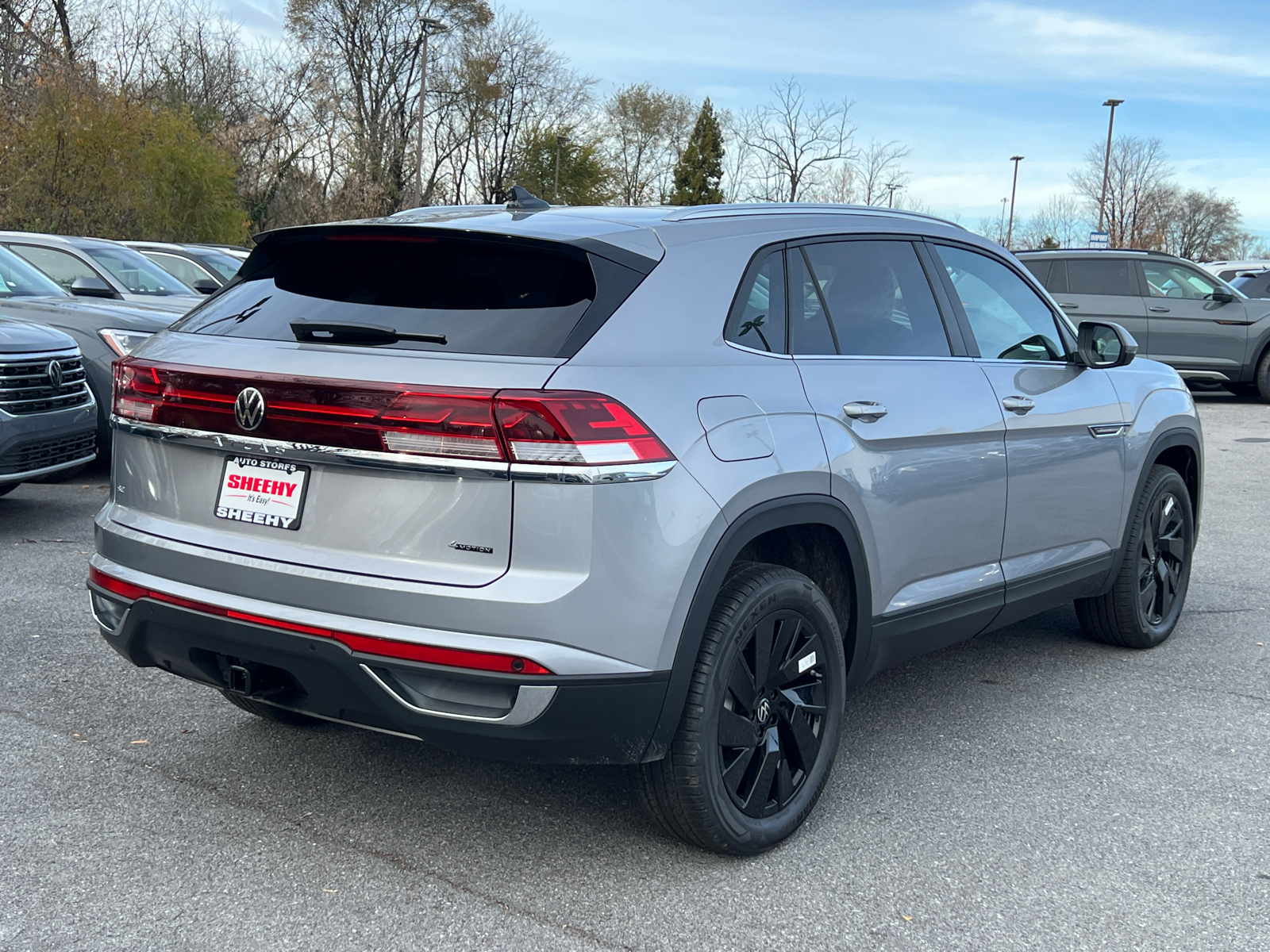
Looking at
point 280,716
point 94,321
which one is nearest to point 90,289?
point 94,321

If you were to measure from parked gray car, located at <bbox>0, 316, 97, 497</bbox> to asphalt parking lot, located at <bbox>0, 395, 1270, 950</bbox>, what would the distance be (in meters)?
2.43

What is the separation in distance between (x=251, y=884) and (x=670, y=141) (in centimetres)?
7015

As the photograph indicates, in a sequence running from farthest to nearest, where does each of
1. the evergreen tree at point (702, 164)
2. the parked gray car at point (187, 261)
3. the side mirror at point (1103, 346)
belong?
the evergreen tree at point (702, 164)
the parked gray car at point (187, 261)
the side mirror at point (1103, 346)

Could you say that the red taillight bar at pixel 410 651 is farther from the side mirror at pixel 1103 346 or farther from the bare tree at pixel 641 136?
the bare tree at pixel 641 136

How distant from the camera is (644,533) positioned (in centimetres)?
271

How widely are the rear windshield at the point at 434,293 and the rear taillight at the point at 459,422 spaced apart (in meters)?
0.15

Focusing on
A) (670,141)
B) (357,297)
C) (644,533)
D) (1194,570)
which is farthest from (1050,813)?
(670,141)

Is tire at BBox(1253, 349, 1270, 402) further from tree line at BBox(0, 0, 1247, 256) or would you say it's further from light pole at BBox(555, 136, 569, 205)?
light pole at BBox(555, 136, 569, 205)

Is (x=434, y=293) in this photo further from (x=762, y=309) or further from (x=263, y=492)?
(x=762, y=309)

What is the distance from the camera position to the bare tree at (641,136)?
67875mm

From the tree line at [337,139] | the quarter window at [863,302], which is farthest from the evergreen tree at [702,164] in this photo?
the quarter window at [863,302]

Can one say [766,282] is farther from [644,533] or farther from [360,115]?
[360,115]

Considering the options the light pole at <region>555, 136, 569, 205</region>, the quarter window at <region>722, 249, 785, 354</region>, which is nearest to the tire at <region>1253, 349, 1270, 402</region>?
the quarter window at <region>722, 249, 785, 354</region>

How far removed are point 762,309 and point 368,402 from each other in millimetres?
1159
